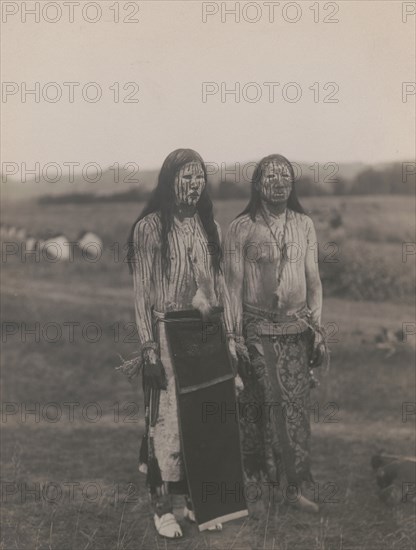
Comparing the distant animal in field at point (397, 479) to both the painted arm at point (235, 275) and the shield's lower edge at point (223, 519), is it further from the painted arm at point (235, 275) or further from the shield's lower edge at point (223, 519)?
the painted arm at point (235, 275)

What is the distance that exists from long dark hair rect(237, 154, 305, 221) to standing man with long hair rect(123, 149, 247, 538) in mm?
268

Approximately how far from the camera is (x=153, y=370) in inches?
151

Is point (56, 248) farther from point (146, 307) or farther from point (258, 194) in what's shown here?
point (258, 194)

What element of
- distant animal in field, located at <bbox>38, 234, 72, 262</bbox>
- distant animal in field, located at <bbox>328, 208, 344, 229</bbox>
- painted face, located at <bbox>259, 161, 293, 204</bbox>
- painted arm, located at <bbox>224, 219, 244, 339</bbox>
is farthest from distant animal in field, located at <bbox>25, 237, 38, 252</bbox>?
distant animal in field, located at <bbox>328, 208, 344, 229</bbox>

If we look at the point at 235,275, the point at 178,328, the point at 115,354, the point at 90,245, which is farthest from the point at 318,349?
the point at 90,245

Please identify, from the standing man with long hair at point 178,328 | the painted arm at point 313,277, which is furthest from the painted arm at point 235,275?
the painted arm at point 313,277

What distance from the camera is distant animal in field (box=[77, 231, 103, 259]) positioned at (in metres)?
4.73

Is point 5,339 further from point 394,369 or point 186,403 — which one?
point 394,369

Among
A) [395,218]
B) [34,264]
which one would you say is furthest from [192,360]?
[395,218]

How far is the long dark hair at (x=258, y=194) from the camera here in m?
4.09

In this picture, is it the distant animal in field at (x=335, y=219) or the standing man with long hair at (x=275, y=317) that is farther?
the distant animal in field at (x=335, y=219)

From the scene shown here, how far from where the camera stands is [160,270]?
12.8 feet

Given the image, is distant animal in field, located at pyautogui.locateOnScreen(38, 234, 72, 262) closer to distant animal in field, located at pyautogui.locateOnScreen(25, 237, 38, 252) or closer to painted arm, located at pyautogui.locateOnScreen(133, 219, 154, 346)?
distant animal in field, located at pyautogui.locateOnScreen(25, 237, 38, 252)

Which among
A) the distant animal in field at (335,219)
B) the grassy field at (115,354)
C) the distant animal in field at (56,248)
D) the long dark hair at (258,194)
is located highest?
the long dark hair at (258,194)
